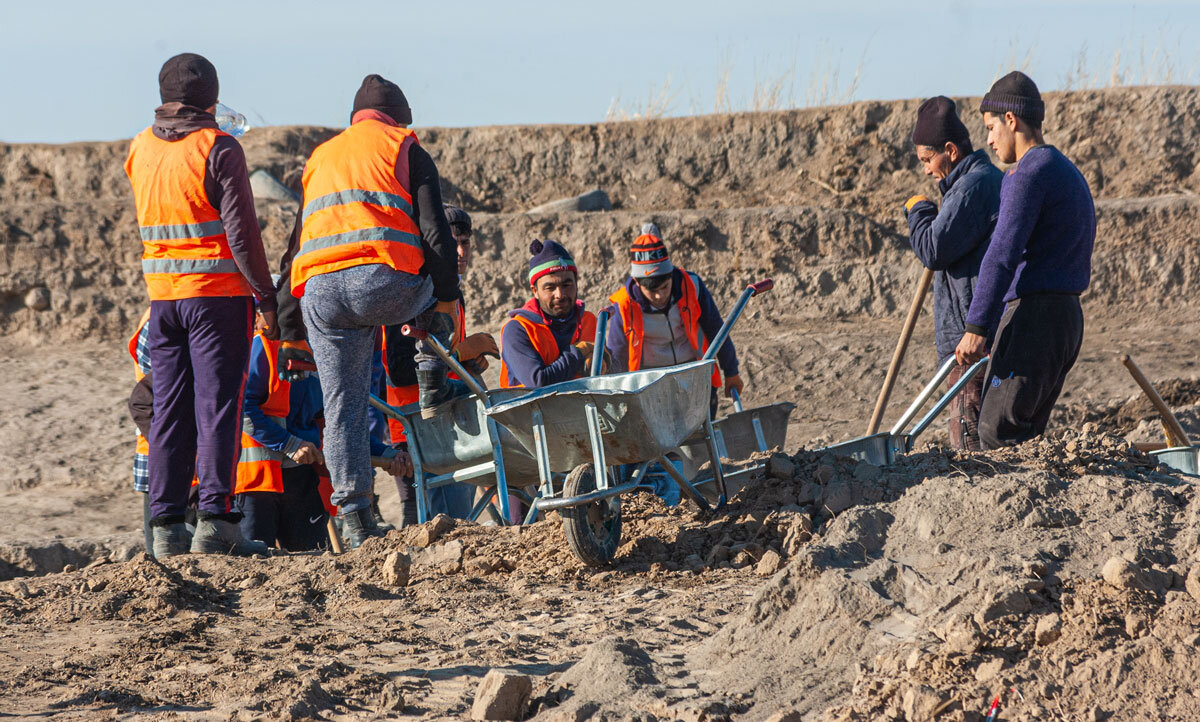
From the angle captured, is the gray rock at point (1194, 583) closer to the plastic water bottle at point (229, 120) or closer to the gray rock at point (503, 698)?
the gray rock at point (503, 698)

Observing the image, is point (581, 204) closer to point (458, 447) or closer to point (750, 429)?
point (750, 429)

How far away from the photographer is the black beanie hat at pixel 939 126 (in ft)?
18.7

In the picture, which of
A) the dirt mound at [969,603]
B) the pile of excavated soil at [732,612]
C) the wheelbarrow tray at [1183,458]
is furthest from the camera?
the wheelbarrow tray at [1183,458]

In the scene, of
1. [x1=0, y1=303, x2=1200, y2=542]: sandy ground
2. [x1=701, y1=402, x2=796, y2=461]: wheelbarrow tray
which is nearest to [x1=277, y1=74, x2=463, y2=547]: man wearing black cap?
[x1=701, y1=402, x2=796, y2=461]: wheelbarrow tray

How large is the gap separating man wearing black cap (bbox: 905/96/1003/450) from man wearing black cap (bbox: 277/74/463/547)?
217 centimetres

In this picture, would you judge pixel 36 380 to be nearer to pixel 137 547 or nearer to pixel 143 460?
pixel 137 547

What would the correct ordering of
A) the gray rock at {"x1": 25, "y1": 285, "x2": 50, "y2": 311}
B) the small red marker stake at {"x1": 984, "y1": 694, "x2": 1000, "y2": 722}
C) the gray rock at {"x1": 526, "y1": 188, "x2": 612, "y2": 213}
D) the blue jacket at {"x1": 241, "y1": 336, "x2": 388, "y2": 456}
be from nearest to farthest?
1. the small red marker stake at {"x1": 984, "y1": 694, "x2": 1000, "y2": 722}
2. the blue jacket at {"x1": 241, "y1": 336, "x2": 388, "y2": 456}
3. the gray rock at {"x1": 25, "y1": 285, "x2": 50, "y2": 311}
4. the gray rock at {"x1": 526, "y1": 188, "x2": 612, "y2": 213}

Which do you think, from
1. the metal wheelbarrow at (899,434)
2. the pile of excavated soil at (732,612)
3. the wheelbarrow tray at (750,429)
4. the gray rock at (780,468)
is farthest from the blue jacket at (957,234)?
the gray rock at (780,468)

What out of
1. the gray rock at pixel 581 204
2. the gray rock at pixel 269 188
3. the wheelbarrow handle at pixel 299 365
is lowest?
the wheelbarrow handle at pixel 299 365

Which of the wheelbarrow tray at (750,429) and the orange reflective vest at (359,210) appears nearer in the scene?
the orange reflective vest at (359,210)

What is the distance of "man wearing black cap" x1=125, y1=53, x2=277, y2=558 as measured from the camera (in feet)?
16.5

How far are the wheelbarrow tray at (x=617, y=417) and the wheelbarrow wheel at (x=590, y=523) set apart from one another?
16 cm

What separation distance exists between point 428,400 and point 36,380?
7241 mm

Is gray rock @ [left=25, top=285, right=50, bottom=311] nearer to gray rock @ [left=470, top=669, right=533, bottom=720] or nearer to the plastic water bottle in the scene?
the plastic water bottle
